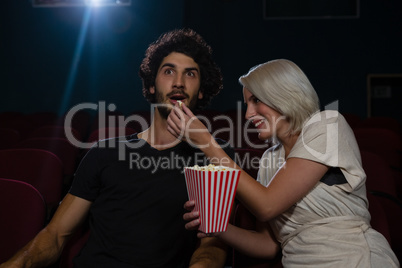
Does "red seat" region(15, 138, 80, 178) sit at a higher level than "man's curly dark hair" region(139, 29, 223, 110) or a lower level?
lower

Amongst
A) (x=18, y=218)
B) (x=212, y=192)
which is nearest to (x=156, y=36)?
(x=18, y=218)

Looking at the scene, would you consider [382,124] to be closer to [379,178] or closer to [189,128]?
[379,178]

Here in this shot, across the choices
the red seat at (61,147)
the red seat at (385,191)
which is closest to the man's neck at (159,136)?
the red seat at (385,191)

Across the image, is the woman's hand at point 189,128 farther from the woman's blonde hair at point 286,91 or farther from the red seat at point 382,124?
the red seat at point 382,124

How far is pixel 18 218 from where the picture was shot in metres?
1.70

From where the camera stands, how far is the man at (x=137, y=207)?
1560 mm

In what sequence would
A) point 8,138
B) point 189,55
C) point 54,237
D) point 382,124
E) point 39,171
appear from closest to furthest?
1. point 54,237
2. point 189,55
3. point 39,171
4. point 8,138
5. point 382,124

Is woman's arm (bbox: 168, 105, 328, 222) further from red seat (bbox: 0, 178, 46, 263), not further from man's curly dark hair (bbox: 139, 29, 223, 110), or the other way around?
red seat (bbox: 0, 178, 46, 263)

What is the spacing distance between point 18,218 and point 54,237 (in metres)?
Result: 0.21

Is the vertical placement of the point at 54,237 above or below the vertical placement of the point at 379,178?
below

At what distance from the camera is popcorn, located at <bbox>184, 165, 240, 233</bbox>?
1.10 m

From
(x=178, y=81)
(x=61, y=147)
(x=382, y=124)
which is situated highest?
(x=178, y=81)

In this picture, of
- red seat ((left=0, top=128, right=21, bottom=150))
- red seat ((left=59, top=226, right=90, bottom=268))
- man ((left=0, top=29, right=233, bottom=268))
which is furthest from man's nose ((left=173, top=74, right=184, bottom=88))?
red seat ((left=0, top=128, right=21, bottom=150))

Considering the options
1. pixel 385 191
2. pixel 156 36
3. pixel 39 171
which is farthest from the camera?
pixel 156 36
